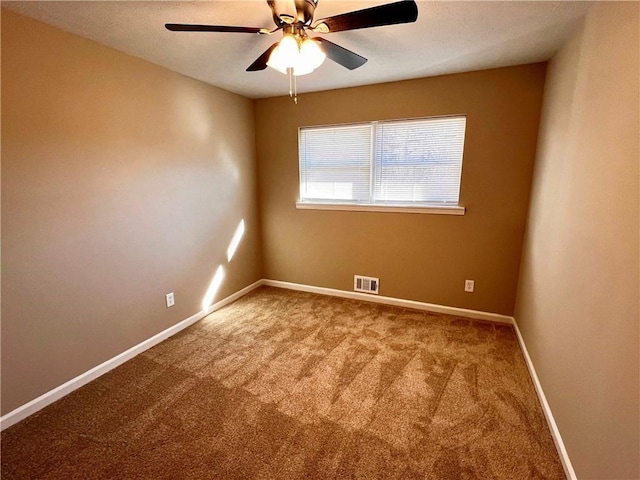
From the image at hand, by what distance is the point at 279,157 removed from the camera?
146 inches

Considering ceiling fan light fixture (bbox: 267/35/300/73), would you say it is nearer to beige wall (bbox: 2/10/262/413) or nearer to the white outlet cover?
beige wall (bbox: 2/10/262/413)

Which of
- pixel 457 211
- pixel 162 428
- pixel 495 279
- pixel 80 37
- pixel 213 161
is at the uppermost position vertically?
pixel 80 37

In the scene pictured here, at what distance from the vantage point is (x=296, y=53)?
1532 millimetres

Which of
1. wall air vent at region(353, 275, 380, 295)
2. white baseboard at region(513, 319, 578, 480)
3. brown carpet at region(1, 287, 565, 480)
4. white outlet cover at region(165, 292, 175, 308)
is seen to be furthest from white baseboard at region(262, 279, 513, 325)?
white outlet cover at region(165, 292, 175, 308)

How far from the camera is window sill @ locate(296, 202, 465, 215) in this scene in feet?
9.80

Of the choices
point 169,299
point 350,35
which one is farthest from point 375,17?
point 169,299

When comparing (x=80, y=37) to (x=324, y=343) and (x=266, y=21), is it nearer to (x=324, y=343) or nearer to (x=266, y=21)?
(x=266, y=21)

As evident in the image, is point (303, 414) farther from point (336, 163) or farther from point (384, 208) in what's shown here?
point (336, 163)

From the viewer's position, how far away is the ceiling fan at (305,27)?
129 centimetres

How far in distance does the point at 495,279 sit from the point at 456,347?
86 centimetres

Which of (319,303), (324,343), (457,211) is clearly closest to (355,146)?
(457,211)

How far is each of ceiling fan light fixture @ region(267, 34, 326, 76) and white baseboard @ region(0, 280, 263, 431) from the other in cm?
244

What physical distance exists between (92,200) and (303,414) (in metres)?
2.05

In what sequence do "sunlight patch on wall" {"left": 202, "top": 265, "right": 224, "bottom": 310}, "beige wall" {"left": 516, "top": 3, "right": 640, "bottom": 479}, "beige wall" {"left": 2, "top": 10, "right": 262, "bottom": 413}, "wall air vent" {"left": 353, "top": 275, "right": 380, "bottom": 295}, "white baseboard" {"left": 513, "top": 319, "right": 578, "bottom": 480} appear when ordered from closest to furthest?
1. "beige wall" {"left": 516, "top": 3, "right": 640, "bottom": 479}
2. "white baseboard" {"left": 513, "top": 319, "right": 578, "bottom": 480}
3. "beige wall" {"left": 2, "top": 10, "right": 262, "bottom": 413}
4. "sunlight patch on wall" {"left": 202, "top": 265, "right": 224, "bottom": 310}
5. "wall air vent" {"left": 353, "top": 275, "right": 380, "bottom": 295}
